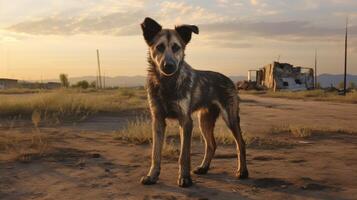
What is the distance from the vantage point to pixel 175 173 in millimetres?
7543

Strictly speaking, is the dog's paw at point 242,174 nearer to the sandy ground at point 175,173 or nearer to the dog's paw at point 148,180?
the sandy ground at point 175,173

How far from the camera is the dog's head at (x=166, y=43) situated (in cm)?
639

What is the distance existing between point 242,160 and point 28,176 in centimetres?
322

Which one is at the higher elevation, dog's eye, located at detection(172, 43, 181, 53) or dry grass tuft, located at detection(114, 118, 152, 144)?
dog's eye, located at detection(172, 43, 181, 53)

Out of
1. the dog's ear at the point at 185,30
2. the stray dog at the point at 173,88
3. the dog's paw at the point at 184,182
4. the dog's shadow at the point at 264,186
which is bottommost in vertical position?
the dog's shadow at the point at 264,186

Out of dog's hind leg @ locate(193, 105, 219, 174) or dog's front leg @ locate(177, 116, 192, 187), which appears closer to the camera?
dog's front leg @ locate(177, 116, 192, 187)

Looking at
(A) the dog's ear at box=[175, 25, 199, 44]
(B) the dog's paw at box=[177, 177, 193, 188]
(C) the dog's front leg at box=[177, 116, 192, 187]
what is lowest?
(B) the dog's paw at box=[177, 177, 193, 188]

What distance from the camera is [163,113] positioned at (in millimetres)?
6832

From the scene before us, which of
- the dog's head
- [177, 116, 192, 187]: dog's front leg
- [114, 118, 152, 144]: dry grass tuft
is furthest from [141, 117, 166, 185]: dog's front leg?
[114, 118, 152, 144]: dry grass tuft

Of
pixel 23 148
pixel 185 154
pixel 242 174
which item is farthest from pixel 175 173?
pixel 23 148

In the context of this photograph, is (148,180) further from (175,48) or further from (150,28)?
(150,28)

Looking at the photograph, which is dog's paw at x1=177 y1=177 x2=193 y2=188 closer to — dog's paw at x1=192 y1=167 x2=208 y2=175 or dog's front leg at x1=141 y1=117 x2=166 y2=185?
dog's front leg at x1=141 y1=117 x2=166 y2=185

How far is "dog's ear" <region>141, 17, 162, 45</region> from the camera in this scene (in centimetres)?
662

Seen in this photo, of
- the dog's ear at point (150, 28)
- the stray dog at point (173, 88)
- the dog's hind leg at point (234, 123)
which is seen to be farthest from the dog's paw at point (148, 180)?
the dog's ear at point (150, 28)
